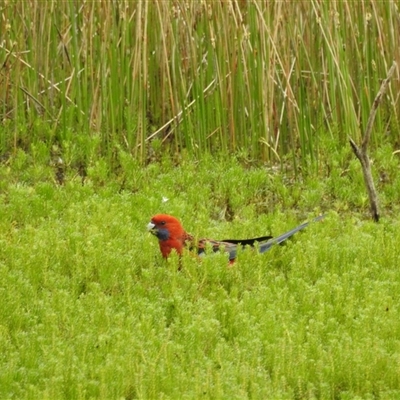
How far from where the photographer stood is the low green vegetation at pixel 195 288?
425cm

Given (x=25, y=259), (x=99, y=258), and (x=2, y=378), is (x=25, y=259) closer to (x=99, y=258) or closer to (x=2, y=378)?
(x=99, y=258)

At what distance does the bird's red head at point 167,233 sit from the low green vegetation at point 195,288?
95 millimetres

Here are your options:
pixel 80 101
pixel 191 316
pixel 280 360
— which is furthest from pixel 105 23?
pixel 280 360

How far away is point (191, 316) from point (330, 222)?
1.85 m

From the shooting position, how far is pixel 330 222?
6508mm

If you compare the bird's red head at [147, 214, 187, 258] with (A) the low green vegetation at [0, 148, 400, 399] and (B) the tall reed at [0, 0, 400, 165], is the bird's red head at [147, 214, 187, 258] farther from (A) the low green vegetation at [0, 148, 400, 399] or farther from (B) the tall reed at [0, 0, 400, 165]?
(B) the tall reed at [0, 0, 400, 165]

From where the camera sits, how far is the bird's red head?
587 centimetres

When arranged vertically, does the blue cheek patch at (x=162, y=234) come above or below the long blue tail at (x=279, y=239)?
above

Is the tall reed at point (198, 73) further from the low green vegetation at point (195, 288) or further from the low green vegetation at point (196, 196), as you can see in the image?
the low green vegetation at point (195, 288)

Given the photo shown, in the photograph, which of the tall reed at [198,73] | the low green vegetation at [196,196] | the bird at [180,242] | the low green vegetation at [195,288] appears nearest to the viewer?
the low green vegetation at [195,288]

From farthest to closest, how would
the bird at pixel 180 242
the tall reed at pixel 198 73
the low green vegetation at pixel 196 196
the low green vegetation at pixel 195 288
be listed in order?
the tall reed at pixel 198 73, the bird at pixel 180 242, the low green vegetation at pixel 196 196, the low green vegetation at pixel 195 288

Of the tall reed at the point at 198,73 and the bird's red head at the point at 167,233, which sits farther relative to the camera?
the tall reed at the point at 198,73

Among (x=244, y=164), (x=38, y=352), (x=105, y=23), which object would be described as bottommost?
(x=244, y=164)

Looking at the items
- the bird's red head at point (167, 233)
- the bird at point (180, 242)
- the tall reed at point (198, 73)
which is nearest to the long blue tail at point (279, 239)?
the bird at point (180, 242)
